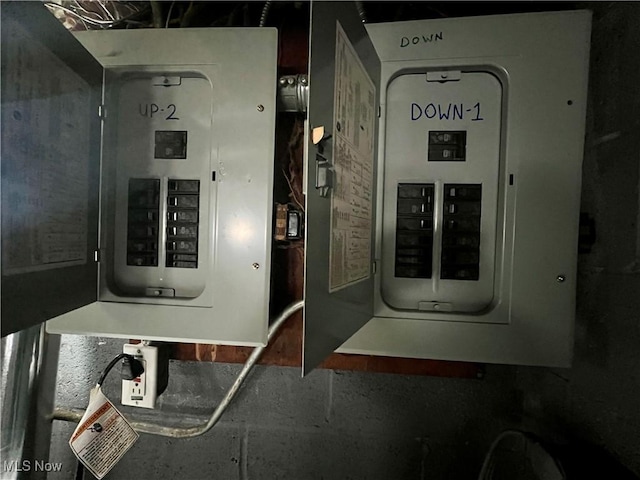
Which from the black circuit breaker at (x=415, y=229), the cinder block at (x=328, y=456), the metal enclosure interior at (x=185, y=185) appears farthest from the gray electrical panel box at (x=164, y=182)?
the cinder block at (x=328, y=456)

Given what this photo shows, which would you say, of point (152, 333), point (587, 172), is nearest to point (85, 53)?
point (152, 333)

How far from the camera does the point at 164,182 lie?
2.62 feet

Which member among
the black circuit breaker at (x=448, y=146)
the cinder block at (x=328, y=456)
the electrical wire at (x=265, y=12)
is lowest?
the cinder block at (x=328, y=456)

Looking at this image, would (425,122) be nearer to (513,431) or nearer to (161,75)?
(161,75)

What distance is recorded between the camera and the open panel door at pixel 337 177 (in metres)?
0.45

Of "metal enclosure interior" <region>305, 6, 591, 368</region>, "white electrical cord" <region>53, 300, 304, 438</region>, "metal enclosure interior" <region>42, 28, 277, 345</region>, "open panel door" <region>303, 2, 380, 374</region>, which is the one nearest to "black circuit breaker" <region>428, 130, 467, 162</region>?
"metal enclosure interior" <region>305, 6, 591, 368</region>

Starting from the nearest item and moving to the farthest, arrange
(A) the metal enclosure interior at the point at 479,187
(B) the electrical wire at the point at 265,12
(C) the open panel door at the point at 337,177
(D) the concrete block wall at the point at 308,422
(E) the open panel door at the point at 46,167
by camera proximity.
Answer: (C) the open panel door at the point at 337,177 → (E) the open panel door at the point at 46,167 → (A) the metal enclosure interior at the point at 479,187 → (B) the electrical wire at the point at 265,12 → (D) the concrete block wall at the point at 308,422

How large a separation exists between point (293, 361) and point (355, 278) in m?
0.43

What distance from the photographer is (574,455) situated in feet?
2.47

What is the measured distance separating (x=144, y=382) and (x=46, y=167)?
0.49m

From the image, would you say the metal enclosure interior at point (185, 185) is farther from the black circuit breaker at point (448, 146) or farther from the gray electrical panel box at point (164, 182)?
the black circuit breaker at point (448, 146)

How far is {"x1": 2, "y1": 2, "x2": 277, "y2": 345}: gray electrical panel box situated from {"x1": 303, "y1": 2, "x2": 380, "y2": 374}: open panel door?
184 millimetres

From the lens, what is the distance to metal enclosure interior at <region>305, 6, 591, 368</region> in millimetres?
708

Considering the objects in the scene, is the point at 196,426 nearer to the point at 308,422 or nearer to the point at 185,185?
the point at 308,422
